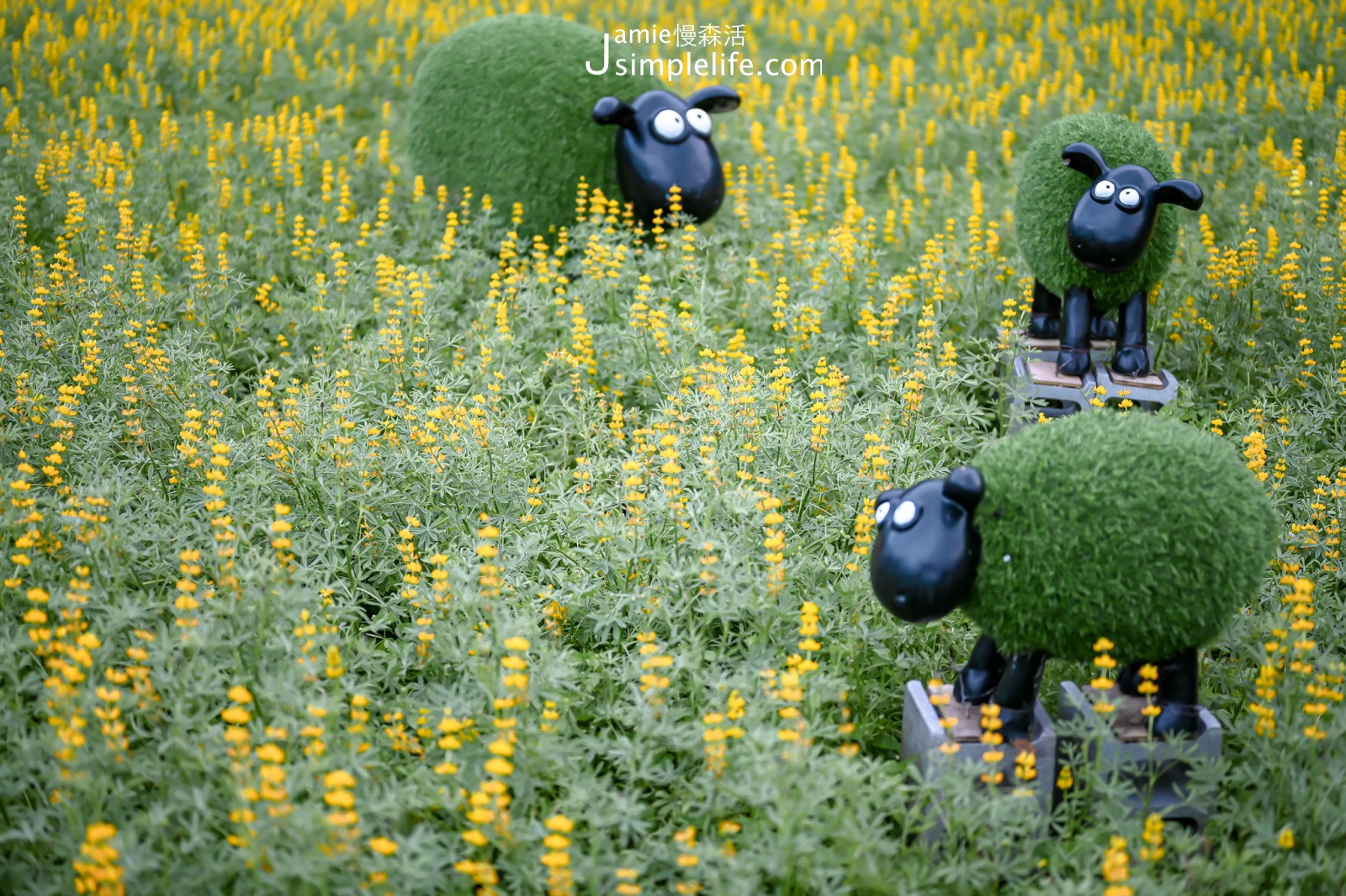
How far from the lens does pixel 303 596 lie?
2.91m

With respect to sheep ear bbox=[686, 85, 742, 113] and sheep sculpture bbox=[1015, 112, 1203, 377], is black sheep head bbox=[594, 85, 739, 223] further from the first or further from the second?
sheep sculpture bbox=[1015, 112, 1203, 377]

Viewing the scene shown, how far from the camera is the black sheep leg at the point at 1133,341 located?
4.49 meters

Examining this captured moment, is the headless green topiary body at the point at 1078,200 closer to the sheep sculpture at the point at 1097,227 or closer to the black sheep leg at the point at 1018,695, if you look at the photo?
the sheep sculpture at the point at 1097,227

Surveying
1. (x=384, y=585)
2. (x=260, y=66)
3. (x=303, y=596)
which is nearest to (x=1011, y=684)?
(x=303, y=596)

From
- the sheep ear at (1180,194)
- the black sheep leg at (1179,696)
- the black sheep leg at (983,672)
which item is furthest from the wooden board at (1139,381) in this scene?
the black sheep leg at (983,672)

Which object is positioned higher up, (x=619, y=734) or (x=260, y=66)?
(x=260, y=66)

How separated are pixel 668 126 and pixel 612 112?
0.32 metres

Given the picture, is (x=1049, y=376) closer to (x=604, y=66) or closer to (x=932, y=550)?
(x=932, y=550)

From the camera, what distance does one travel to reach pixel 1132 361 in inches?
177

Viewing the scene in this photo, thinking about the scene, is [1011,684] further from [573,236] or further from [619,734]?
[573,236]

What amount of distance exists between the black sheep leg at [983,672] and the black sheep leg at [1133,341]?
2.02 m

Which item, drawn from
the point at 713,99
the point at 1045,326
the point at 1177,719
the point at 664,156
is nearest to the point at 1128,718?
the point at 1177,719

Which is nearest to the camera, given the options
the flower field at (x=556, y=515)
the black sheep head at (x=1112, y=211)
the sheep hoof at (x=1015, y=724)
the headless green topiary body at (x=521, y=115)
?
the flower field at (x=556, y=515)

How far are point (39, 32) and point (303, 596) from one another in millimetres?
8521
